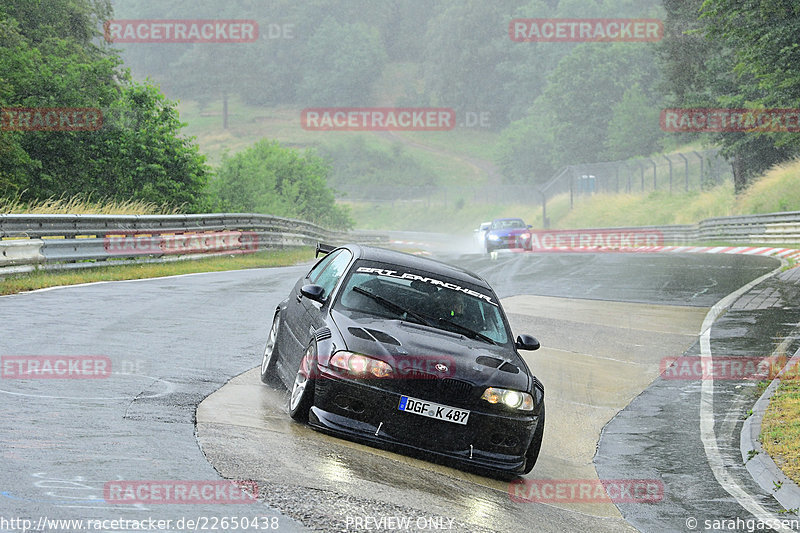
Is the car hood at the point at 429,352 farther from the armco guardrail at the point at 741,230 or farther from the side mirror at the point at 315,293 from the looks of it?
the armco guardrail at the point at 741,230

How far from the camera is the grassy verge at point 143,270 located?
17125 millimetres

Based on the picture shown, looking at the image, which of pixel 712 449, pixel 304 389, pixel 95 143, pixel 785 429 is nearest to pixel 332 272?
pixel 304 389

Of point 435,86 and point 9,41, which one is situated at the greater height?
point 435,86

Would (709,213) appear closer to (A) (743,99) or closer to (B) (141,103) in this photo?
(A) (743,99)

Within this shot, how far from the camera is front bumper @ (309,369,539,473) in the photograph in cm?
724

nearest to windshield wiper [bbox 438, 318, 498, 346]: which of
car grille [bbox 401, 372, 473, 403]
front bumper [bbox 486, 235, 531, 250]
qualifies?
car grille [bbox 401, 372, 473, 403]

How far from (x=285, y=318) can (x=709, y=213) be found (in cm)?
4444

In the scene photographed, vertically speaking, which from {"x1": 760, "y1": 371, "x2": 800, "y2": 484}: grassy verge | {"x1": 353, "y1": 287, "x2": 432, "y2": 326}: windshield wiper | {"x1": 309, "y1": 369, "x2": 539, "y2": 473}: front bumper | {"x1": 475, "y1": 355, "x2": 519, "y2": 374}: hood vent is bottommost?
{"x1": 760, "y1": 371, "x2": 800, "y2": 484}: grassy verge

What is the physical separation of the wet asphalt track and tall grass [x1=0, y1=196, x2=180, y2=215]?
17.1 ft

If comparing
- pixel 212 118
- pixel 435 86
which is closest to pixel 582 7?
pixel 435 86

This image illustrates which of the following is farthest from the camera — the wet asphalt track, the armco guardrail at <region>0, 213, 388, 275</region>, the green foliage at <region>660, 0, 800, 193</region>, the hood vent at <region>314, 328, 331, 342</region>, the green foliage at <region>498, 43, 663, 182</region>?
the green foliage at <region>498, 43, 663, 182</region>

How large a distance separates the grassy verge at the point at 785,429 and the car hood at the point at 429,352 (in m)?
2.48

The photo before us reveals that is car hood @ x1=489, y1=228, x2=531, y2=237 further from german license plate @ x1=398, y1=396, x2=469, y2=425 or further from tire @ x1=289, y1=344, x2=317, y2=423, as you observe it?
german license plate @ x1=398, y1=396, x2=469, y2=425

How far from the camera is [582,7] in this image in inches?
5246
